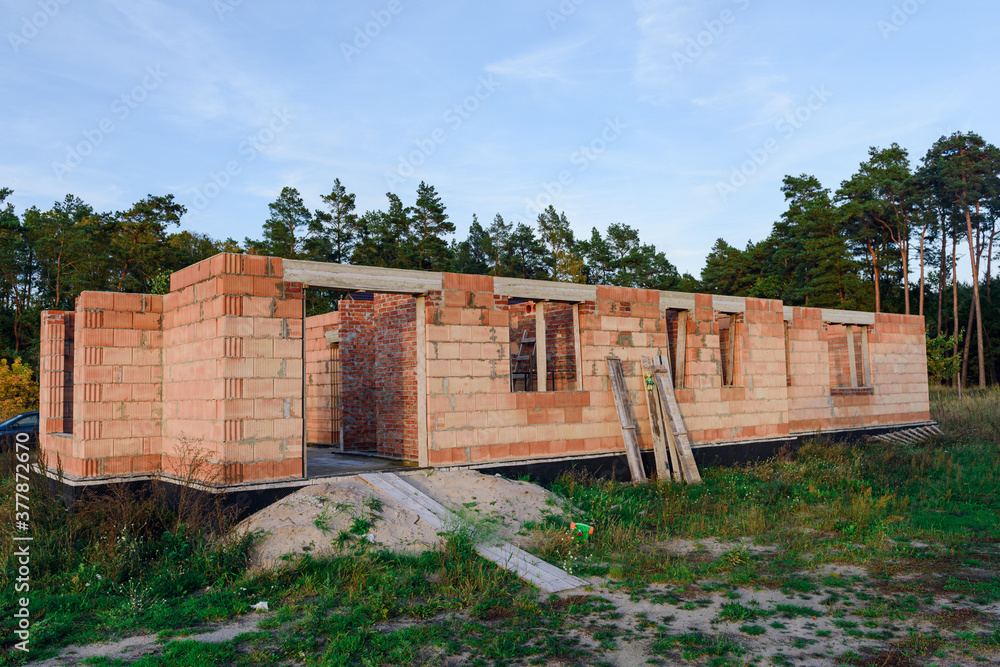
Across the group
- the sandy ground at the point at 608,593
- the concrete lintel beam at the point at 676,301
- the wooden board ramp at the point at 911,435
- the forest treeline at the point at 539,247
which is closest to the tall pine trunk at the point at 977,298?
the forest treeline at the point at 539,247

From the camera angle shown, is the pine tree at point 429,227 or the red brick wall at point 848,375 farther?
the pine tree at point 429,227

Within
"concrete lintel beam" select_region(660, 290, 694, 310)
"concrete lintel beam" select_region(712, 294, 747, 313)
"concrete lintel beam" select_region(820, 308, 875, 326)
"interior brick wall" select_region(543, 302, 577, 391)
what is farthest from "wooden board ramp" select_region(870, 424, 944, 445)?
"interior brick wall" select_region(543, 302, 577, 391)

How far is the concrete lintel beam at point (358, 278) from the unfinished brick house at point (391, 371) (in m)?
0.03

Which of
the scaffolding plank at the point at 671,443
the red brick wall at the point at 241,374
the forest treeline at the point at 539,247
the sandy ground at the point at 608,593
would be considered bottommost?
the sandy ground at the point at 608,593

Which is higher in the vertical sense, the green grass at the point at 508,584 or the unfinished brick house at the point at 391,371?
the unfinished brick house at the point at 391,371

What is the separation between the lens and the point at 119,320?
30.8ft

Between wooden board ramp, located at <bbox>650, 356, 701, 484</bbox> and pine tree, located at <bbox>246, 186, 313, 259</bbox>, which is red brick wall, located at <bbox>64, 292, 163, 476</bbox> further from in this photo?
pine tree, located at <bbox>246, 186, 313, 259</bbox>

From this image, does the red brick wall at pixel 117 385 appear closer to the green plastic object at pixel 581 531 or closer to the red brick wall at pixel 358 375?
the red brick wall at pixel 358 375

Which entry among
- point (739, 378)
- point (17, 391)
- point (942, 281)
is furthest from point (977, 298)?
point (17, 391)

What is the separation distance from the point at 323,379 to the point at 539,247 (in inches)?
1288

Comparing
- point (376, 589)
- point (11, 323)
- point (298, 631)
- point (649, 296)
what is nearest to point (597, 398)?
point (649, 296)

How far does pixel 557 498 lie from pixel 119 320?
21.5 feet

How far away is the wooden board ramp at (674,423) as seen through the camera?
11539mm

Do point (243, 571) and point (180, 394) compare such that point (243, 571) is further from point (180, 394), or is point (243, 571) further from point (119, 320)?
point (119, 320)
